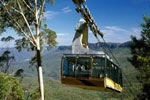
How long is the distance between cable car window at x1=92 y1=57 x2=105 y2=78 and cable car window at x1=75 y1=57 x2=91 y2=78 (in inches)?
11.2

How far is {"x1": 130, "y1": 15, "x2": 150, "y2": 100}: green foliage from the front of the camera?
23.4 m

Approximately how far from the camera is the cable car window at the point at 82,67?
42.0 ft

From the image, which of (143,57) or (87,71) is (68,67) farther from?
(143,57)

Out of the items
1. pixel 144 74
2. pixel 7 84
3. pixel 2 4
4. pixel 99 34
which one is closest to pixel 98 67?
pixel 99 34

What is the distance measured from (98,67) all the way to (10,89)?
86.5 ft

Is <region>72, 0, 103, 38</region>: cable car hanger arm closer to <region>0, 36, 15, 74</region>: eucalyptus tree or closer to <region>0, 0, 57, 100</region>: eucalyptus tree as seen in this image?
<region>0, 0, 57, 100</region>: eucalyptus tree

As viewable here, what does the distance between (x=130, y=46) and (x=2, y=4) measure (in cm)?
1373

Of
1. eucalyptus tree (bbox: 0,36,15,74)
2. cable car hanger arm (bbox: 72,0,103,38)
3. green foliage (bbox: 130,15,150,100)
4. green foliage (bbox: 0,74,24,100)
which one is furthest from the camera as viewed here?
green foliage (bbox: 0,74,24,100)

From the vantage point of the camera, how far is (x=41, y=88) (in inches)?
686

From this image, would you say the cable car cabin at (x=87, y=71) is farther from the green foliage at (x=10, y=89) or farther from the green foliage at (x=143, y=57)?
the green foliage at (x=10, y=89)

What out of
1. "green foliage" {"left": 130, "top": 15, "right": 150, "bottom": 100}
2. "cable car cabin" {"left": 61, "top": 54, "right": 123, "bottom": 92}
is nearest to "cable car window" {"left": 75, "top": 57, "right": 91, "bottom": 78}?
"cable car cabin" {"left": 61, "top": 54, "right": 123, "bottom": 92}

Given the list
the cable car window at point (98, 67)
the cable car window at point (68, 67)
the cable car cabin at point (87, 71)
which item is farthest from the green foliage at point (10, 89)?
the cable car window at point (98, 67)

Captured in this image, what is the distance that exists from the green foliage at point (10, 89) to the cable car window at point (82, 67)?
896 inches

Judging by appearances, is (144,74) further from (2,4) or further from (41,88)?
(2,4)
